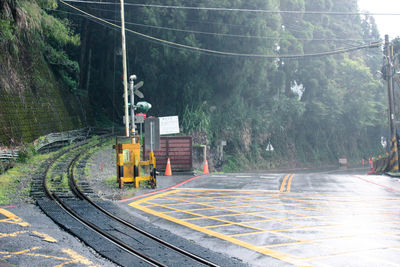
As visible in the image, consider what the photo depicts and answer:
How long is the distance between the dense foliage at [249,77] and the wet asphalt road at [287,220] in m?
18.1

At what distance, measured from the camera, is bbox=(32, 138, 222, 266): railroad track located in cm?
788

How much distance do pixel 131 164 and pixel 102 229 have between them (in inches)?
271

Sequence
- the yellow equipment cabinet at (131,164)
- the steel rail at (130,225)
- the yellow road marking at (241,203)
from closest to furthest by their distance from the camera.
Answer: the steel rail at (130,225) < the yellow road marking at (241,203) < the yellow equipment cabinet at (131,164)

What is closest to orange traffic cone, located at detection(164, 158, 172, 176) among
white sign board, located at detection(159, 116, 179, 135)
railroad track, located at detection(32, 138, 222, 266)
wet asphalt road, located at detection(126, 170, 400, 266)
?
wet asphalt road, located at detection(126, 170, 400, 266)

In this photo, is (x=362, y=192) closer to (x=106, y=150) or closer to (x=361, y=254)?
(x=361, y=254)

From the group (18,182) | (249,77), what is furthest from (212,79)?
(18,182)

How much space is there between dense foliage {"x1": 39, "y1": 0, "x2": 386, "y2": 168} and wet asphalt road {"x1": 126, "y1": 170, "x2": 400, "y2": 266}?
1815 centimetres

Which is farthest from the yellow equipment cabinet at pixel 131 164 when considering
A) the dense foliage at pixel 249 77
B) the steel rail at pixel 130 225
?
the dense foliage at pixel 249 77

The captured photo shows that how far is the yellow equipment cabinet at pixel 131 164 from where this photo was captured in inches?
632

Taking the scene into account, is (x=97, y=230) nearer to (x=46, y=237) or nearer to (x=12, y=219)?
(x=46, y=237)

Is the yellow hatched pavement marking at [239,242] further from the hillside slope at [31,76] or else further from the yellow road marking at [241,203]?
the hillside slope at [31,76]

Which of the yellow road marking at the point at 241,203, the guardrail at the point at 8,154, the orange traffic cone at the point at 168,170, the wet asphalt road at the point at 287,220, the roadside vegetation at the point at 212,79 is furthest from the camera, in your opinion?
the roadside vegetation at the point at 212,79

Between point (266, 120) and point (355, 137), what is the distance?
53.1 ft

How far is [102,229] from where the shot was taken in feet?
32.3
